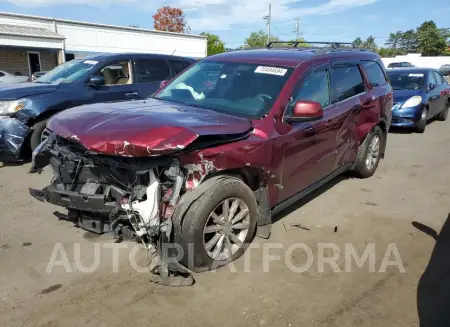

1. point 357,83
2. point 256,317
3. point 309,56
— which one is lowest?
point 256,317

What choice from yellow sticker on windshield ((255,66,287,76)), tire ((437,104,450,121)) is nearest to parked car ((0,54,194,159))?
yellow sticker on windshield ((255,66,287,76))

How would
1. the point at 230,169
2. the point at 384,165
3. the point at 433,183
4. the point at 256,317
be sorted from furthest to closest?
1. the point at 384,165
2. the point at 433,183
3. the point at 230,169
4. the point at 256,317

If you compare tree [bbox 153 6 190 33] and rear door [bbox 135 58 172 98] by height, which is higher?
tree [bbox 153 6 190 33]

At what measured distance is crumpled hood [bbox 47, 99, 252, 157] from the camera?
280 cm

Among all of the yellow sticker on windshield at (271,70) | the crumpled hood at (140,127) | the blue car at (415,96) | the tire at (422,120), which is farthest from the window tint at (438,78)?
the crumpled hood at (140,127)

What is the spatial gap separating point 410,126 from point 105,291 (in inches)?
360

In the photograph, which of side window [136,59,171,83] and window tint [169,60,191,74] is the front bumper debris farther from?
window tint [169,60,191,74]

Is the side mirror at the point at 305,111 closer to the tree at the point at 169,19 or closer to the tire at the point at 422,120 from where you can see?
the tire at the point at 422,120

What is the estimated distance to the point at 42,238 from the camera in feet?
12.6

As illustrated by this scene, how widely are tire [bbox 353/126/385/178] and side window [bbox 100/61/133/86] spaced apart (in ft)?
14.5

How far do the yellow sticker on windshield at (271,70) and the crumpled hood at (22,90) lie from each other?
400 cm

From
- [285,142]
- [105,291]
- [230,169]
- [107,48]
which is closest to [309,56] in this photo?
[285,142]

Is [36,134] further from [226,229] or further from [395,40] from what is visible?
[395,40]

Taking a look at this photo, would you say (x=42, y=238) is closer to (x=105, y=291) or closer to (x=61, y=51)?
(x=105, y=291)
